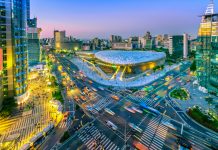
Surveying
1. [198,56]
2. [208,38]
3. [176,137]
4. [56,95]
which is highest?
[208,38]

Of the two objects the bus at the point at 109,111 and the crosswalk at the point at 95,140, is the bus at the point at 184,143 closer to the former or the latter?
the crosswalk at the point at 95,140

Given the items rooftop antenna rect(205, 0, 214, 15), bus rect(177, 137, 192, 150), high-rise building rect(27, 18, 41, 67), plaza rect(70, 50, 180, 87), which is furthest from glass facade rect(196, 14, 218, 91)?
high-rise building rect(27, 18, 41, 67)

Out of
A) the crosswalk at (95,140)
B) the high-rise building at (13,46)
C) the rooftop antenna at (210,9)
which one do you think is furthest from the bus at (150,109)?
the rooftop antenna at (210,9)

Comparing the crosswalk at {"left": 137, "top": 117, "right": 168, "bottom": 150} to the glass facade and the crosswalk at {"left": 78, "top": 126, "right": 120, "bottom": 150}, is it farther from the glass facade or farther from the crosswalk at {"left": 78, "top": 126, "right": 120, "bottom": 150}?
the glass facade

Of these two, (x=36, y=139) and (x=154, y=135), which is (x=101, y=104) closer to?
(x=154, y=135)

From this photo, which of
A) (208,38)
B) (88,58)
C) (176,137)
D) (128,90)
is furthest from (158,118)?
(88,58)

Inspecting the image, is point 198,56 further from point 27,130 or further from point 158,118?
point 27,130
